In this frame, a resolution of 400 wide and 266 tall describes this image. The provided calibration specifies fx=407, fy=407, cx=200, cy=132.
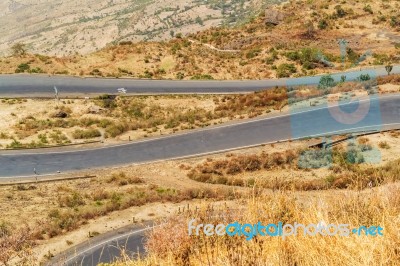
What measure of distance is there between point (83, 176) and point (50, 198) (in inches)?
187

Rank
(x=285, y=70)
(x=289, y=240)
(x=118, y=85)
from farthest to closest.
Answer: (x=285, y=70)
(x=118, y=85)
(x=289, y=240)

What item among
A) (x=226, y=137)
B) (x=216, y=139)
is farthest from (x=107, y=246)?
(x=226, y=137)

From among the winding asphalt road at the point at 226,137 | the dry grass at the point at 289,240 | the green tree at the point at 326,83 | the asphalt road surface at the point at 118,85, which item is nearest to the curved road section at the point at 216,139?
the winding asphalt road at the point at 226,137

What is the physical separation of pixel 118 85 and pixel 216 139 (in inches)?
1060

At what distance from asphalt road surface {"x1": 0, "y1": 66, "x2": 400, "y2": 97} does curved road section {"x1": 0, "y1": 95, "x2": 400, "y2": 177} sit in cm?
1558

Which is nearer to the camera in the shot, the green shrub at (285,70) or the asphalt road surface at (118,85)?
the asphalt road surface at (118,85)

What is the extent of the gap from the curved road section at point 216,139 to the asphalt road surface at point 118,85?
51.1ft

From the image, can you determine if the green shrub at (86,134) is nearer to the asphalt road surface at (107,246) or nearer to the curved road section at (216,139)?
the curved road section at (216,139)

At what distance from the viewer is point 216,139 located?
4197 centimetres

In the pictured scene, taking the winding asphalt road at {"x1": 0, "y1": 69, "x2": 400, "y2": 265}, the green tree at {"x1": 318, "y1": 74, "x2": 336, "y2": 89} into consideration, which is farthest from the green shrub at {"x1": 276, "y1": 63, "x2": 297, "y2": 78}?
the winding asphalt road at {"x1": 0, "y1": 69, "x2": 400, "y2": 265}

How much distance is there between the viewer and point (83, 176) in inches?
1394

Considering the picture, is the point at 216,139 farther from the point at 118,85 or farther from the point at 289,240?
the point at 289,240

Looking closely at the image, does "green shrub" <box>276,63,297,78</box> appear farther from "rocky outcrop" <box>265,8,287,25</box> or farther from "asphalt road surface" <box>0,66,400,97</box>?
"rocky outcrop" <box>265,8,287,25</box>

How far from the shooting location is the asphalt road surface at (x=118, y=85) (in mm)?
58594
